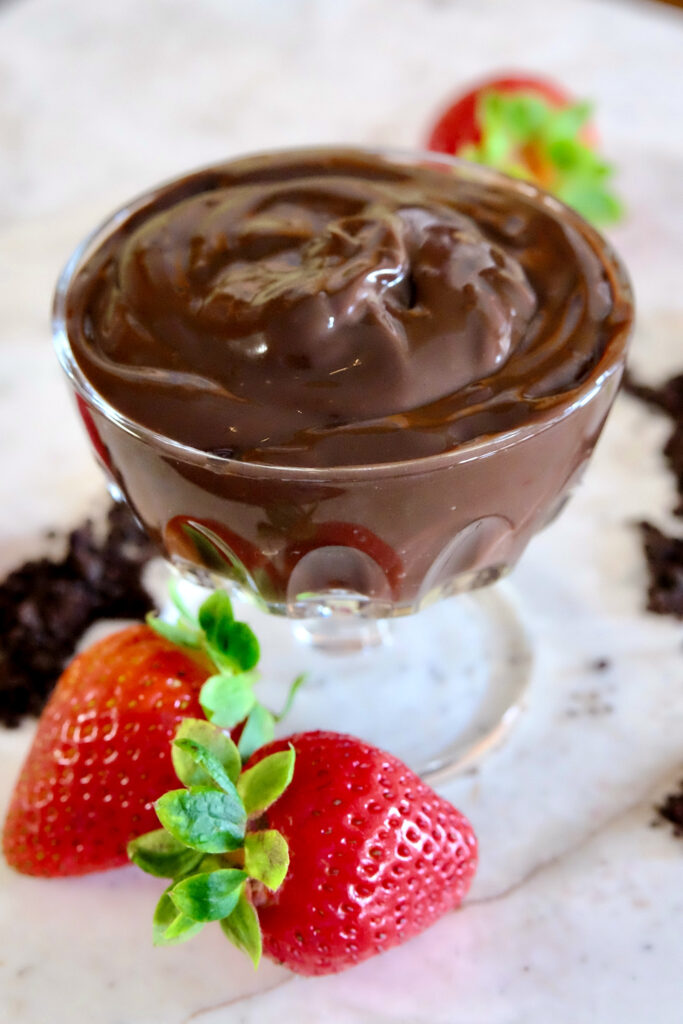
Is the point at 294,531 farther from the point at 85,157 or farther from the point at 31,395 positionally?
the point at 85,157

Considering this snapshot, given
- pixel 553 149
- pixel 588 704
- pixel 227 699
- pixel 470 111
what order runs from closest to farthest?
pixel 227 699 → pixel 588 704 → pixel 553 149 → pixel 470 111

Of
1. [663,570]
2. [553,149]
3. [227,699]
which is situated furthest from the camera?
[553,149]

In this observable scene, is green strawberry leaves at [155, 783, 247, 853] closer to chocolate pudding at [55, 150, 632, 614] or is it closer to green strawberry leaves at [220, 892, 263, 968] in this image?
green strawberry leaves at [220, 892, 263, 968]

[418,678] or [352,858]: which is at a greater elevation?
[352,858]

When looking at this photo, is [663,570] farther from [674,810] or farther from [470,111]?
[470,111]

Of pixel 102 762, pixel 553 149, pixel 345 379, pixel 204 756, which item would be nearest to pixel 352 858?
pixel 204 756

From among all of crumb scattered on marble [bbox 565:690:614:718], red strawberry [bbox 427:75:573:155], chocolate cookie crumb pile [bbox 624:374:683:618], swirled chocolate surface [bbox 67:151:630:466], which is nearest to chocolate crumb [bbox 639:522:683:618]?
chocolate cookie crumb pile [bbox 624:374:683:618]

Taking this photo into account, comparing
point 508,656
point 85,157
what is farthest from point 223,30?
point 508,656

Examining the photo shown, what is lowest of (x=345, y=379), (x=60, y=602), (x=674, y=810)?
(x=60, y=602)
